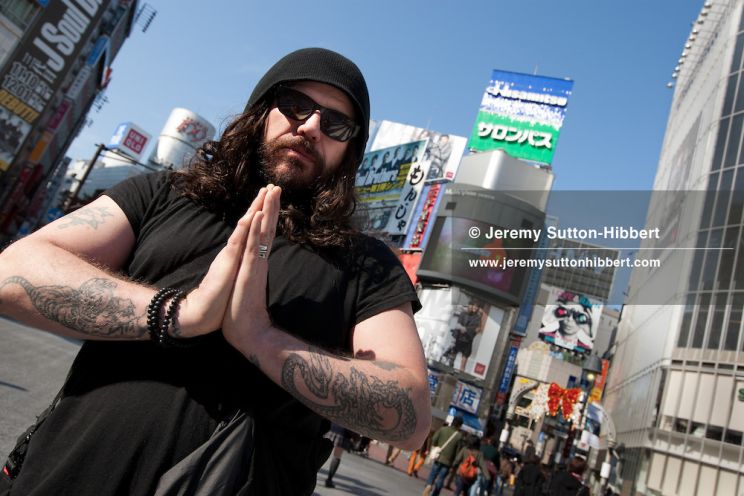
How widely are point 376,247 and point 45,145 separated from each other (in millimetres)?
56027

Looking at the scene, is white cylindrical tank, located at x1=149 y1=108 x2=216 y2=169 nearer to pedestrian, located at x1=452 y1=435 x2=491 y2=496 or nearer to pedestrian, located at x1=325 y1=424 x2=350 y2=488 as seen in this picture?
pedestrian, located at x1=325 y1=424 x2=350 y2=488

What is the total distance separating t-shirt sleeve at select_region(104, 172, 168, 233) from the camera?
163cm

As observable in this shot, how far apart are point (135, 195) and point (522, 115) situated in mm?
47255

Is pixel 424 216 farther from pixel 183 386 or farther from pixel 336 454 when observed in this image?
pixel 183 386

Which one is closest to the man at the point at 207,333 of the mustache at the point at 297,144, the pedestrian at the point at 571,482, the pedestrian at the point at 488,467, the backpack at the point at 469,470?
the mustache at the point at 297,144

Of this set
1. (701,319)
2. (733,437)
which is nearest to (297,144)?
(733,437)

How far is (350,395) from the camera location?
133cm

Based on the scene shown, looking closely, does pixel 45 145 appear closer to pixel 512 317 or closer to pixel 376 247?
pixel 512 317

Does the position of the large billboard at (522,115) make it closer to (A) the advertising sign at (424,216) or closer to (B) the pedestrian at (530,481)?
(A) the advertising sign at (424,216)

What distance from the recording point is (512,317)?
42531 millimetres

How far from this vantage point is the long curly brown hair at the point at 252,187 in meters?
1.70

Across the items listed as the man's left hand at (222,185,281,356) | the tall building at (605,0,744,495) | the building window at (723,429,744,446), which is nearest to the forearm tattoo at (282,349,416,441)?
the man's left hand at (222,185,281,356)

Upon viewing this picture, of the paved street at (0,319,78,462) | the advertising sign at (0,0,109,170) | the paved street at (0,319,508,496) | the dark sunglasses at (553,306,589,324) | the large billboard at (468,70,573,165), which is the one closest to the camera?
the paved street at (0,319,78,462)

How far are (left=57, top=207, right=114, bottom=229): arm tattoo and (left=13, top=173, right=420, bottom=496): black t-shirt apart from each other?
0.18ft
